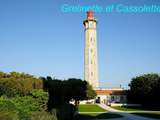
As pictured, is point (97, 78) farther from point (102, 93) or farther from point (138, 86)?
point (138, 86)

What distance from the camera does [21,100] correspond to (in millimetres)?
27797

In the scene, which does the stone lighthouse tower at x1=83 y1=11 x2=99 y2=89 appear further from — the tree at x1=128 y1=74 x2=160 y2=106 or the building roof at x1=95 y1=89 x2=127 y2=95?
the tree at x1=128 y1=74 x2=160 y2=106

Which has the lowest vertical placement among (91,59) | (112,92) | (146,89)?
(146,89)

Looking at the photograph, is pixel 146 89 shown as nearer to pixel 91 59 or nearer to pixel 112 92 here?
pixel 91 59

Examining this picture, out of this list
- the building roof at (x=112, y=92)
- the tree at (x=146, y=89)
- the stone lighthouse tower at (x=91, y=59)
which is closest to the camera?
the tree at (x=146, y=89)

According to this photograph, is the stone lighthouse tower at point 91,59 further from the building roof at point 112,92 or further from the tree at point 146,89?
the tree at point 146,89

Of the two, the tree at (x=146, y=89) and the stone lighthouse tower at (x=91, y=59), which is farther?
the stone lighthouse tower at (x=91, y=59)

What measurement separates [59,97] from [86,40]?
2137 inches

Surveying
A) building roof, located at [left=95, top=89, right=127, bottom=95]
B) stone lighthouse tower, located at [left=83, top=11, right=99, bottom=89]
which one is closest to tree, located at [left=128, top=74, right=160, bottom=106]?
stone lighthouse tower, located at [left=83, top=11, right=99, bottom=89]

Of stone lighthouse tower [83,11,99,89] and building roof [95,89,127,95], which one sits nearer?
stone lighthouse tower [83,11,99,89]

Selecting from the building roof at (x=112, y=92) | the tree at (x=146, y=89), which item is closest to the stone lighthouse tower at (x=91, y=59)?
the building roof at (x=112, y=92)

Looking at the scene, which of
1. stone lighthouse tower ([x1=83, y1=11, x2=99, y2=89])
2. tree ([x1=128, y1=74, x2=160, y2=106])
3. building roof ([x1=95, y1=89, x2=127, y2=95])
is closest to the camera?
tree ([x1=128, y1=74, x2=160, y2=106])

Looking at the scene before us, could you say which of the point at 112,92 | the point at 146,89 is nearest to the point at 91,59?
the point at 112,92

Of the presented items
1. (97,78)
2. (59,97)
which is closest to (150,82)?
(97,78)
